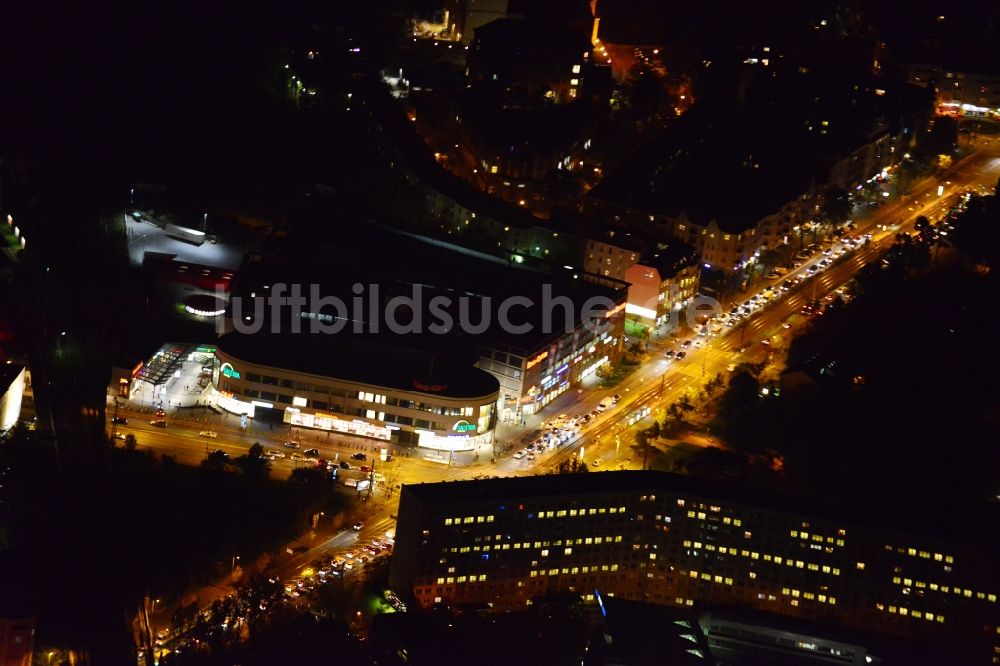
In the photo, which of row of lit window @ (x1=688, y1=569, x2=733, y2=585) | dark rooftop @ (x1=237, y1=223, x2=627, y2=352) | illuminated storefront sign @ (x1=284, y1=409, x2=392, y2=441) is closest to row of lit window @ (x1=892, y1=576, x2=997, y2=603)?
row of lit window @ (x1=688, y1=569, x2=733, y2=585)

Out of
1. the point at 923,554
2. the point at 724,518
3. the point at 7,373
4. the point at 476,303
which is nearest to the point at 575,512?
the point at 724,518

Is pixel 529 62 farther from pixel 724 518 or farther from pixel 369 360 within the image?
pixel 724 518

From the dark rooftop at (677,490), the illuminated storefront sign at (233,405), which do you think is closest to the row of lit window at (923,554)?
the dark rooftop at (677,490)

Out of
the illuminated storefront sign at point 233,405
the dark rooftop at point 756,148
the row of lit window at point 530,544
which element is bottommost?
the illuminated storefront sign at point 233,405

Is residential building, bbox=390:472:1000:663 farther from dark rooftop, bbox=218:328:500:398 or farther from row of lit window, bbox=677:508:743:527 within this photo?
dark rooftop, bbox=218:328:500:398

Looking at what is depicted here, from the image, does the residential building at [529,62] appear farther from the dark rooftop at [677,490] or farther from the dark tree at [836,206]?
the dark rooftop at [677,490]

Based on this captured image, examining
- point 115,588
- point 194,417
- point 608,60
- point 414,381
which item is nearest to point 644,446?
point 414,381
